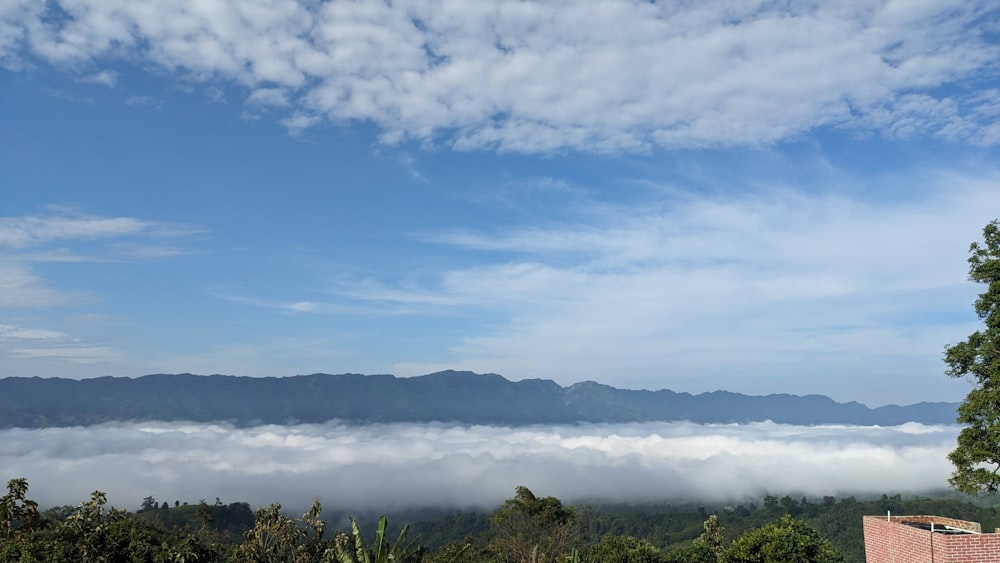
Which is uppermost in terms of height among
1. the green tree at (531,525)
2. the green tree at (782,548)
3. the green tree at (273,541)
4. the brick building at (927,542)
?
the brick building at (927,542)

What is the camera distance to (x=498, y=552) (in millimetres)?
61375

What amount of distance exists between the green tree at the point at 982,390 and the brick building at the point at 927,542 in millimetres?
2314

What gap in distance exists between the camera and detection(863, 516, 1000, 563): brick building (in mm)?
26000

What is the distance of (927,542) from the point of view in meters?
26.9

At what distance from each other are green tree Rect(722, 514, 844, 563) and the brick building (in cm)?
540

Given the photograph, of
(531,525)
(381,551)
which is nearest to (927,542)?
(381,551)

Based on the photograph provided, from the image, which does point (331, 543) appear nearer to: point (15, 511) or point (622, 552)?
point (15, 511)

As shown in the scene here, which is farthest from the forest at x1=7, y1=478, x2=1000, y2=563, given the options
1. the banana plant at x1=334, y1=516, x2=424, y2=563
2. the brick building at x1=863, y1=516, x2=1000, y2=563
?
the brick building at x1=863, y1=516, x2=1000, y2=563

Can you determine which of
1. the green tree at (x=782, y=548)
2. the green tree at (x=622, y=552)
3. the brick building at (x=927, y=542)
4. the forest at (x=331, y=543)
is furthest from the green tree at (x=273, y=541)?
the brick building at (x=927, y=542)

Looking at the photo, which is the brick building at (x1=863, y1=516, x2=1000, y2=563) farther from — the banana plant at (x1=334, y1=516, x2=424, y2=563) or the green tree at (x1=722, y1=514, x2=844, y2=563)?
the banana plant at (x1=334, y1=516, x2=424, y2=563)

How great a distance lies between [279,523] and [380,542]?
2925 cm

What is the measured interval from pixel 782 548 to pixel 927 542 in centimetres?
1092

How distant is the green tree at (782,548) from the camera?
1448 inches

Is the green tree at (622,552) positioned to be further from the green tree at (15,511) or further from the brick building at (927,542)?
the green tree at (15,511)
